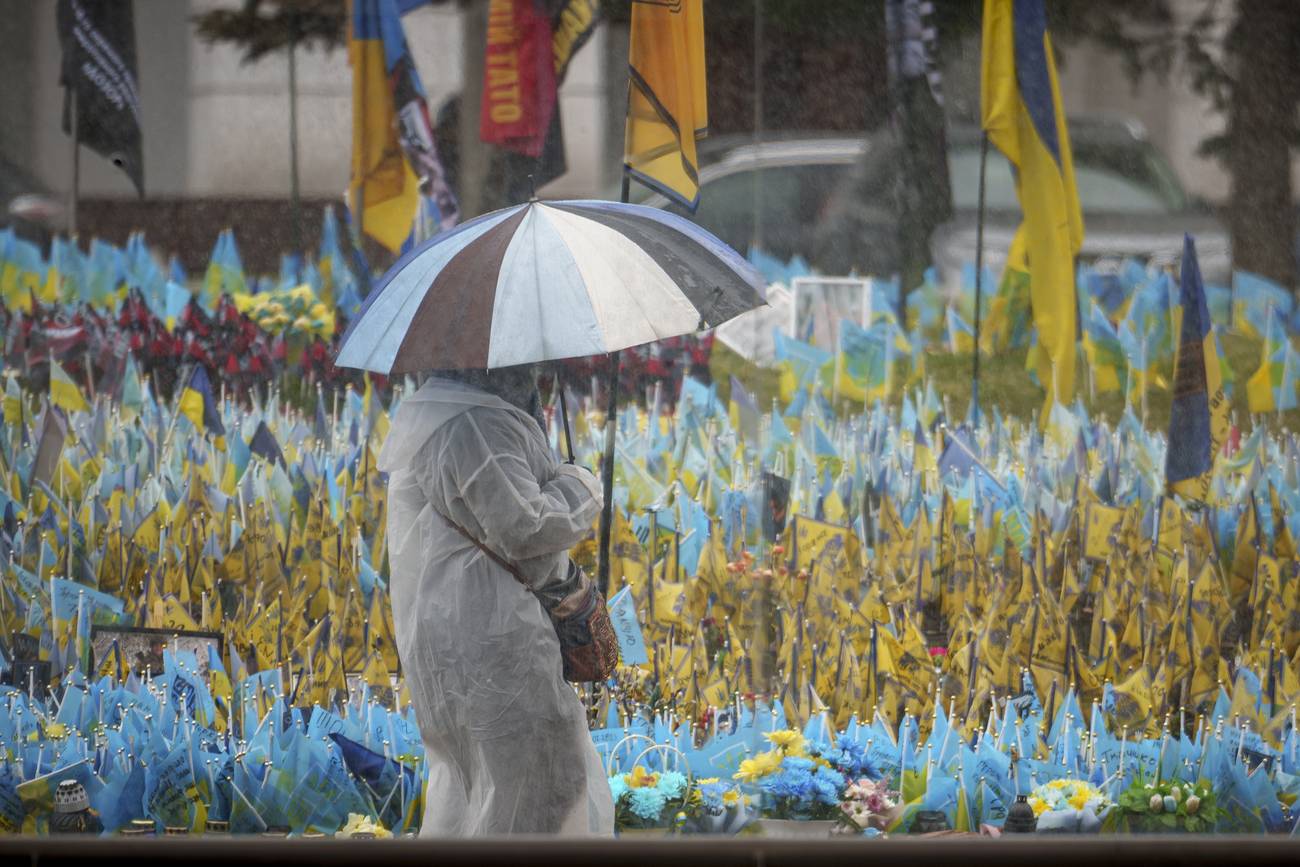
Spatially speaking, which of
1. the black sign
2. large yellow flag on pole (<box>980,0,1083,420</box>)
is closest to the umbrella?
the black sign

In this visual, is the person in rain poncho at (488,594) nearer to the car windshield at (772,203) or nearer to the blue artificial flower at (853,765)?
the blue artificial flower at (853,765)

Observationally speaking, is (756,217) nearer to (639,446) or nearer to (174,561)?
(639,446)

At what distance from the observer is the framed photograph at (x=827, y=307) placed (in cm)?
523

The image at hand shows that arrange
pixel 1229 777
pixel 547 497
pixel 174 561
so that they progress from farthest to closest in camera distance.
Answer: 1. pixel 174 561
2. pixel 1229 777
3. pixel 547 497

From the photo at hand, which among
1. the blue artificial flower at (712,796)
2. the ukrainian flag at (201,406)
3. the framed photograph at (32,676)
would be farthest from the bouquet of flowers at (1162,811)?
the ukrainian flag at (201,406)

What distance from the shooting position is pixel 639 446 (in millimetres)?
4711

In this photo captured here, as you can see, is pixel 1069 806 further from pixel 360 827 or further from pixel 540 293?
pixel 540 293

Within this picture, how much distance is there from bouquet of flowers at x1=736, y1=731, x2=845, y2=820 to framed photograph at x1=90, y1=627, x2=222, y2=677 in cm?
134

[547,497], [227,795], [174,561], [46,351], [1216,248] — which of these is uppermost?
[1216,248]

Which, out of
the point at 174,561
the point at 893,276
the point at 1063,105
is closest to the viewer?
the point at 174,561

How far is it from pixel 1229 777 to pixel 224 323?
3170 mm

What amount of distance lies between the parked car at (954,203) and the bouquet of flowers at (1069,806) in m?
2.16

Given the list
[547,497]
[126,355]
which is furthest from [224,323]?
[547,497]

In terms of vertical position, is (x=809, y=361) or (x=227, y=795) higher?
(x=809, y=361)
